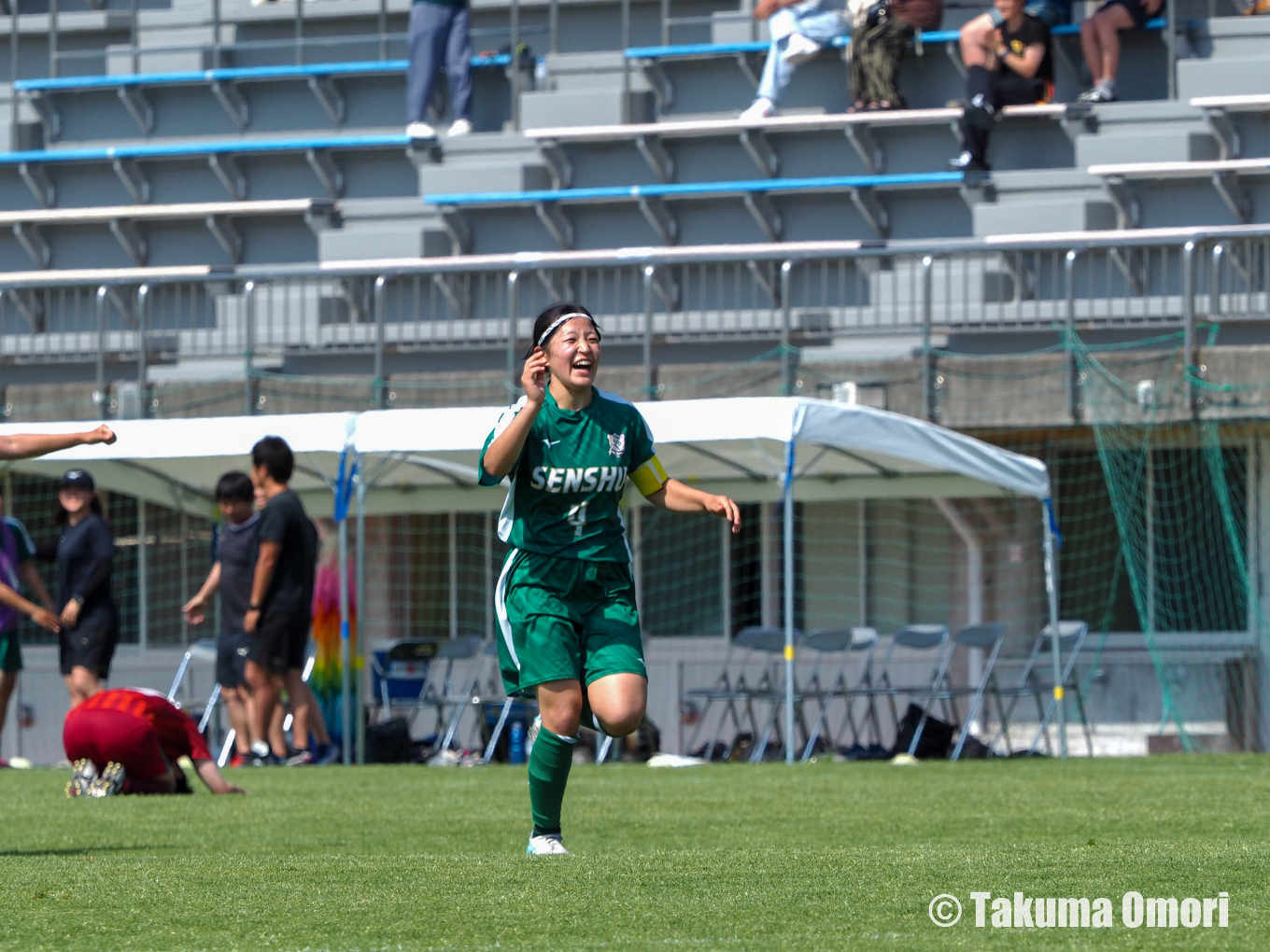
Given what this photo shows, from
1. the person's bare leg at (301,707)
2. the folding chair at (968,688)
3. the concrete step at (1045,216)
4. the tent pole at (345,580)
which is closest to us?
the person's bare leg at (301,707)

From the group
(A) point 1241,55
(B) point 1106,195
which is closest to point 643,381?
(B) point 1106,195

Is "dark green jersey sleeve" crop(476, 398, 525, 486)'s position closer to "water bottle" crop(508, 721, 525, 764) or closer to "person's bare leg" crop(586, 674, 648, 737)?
"person's bare leg" crop(586, 674, 648, 737)

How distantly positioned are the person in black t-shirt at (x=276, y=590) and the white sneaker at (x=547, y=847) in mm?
6391

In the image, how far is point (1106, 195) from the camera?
17688 mm

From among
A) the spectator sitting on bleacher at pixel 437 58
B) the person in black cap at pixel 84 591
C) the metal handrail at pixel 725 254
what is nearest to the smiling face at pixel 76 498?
the person in black cap at pixel 84 591

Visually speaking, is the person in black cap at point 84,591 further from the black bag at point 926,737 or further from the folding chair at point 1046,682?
the folding chair at point 1046,682

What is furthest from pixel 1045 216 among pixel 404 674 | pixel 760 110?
pixel 404 674

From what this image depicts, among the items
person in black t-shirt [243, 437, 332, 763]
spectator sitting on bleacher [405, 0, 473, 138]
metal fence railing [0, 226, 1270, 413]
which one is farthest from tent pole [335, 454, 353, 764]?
spectator sitting on bleacher [405, 0, 473, 138]

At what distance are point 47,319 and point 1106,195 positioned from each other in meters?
9.12

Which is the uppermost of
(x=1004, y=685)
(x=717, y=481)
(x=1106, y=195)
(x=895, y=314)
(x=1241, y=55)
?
(x=1241, y=55)

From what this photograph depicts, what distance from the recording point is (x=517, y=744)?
1508 cm

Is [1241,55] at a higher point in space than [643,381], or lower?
higher

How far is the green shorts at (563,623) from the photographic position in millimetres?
6582

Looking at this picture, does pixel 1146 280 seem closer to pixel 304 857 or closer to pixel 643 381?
pixel 643 381
